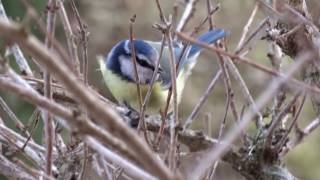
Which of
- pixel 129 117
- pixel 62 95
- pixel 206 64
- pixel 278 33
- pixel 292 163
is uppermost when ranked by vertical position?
pixel 278 33

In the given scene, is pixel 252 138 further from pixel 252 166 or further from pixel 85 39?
pixel 85 39

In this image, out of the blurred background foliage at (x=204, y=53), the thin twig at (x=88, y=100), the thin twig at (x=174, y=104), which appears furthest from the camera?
the blurred background foliage at (x=204, y=53)

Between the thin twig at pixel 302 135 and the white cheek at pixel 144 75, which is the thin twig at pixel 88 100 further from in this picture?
the white cheek at pixel 144 75

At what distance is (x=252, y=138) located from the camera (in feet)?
3.94

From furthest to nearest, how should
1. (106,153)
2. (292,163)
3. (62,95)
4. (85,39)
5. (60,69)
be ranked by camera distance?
(292,163), (62,95), (85,39), (106,153), (60,69)

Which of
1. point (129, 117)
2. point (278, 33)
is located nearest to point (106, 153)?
point (278, 33)

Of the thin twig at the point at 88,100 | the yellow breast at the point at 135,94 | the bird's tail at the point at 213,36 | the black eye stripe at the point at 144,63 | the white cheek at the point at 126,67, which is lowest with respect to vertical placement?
the yellow breast at the point at 135,94

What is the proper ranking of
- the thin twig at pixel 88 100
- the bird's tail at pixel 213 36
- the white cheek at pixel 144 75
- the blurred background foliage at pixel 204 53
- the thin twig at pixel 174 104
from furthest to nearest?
the blurred background foliage at pixel 204 53 → the white cheek at pixel 144 75 → the bird's tail at pixel 213 36 → the thin twig at pixel 174 104 → the thin twig at pixel 88 100

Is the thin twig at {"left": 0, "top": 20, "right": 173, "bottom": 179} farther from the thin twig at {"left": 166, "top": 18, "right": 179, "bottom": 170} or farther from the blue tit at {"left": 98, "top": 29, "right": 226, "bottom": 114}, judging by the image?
the blue tit at {"left": 98, "top": 29, "right": 226, "bottom": 114}

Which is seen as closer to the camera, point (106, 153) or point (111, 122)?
point (111, 122)

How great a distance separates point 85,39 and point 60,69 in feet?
1.93

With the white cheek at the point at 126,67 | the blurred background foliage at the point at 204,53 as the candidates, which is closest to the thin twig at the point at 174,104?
the white cheek at the point at 126,67

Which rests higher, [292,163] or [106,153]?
[106,153]

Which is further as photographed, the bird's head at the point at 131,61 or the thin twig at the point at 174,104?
the bird's head at the point at 131,61
